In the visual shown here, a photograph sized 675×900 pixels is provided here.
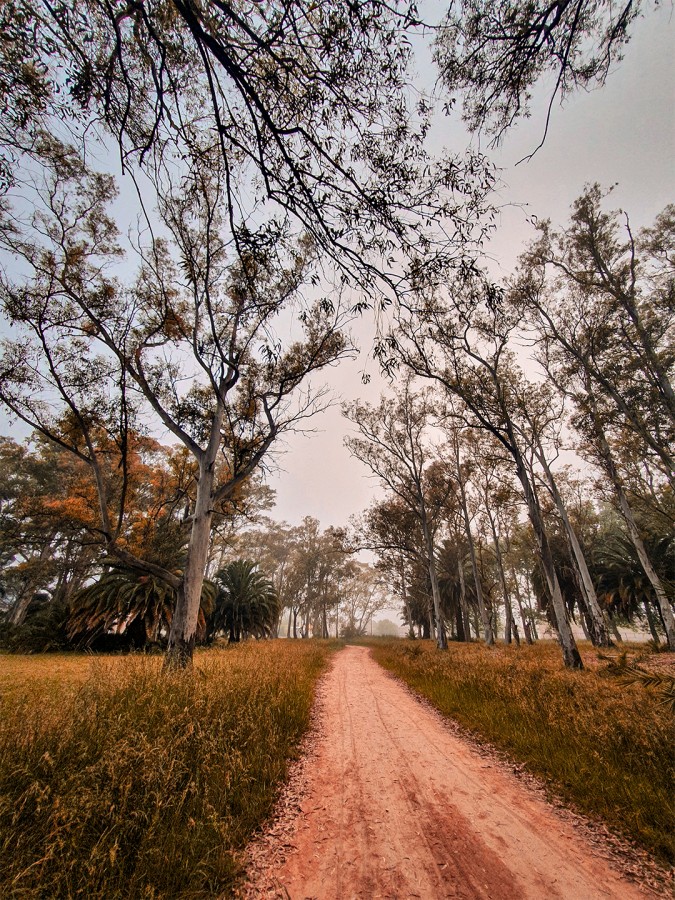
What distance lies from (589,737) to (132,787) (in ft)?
16.4

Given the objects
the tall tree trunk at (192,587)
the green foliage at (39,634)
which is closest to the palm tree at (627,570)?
the tall tree trunk at (192,587)

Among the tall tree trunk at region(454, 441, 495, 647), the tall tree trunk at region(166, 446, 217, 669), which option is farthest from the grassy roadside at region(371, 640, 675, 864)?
the tall tree trunk at region(454, 441, 495, 647)

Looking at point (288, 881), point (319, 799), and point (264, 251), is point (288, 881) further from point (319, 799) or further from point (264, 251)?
point (264, 251)

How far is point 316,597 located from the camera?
41.9 m

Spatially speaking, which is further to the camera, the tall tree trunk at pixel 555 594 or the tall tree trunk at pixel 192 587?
the tall tree trunk at pixel 555 594

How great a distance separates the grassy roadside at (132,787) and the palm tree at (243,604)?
15.8 meters

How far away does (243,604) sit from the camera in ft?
64.2

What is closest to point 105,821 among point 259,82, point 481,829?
point 481,829

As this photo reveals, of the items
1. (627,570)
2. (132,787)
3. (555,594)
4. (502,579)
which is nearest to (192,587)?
(132,787)

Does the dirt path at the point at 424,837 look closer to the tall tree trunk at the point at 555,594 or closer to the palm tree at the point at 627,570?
the tall tree trunk at the point at 555,594

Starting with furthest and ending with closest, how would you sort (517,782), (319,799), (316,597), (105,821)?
(316,597)
(517,782)
(319,799)
(105,821)

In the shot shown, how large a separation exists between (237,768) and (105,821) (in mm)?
1329

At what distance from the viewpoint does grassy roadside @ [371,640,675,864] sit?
9.31ft

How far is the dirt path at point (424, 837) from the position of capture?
2219 mm
